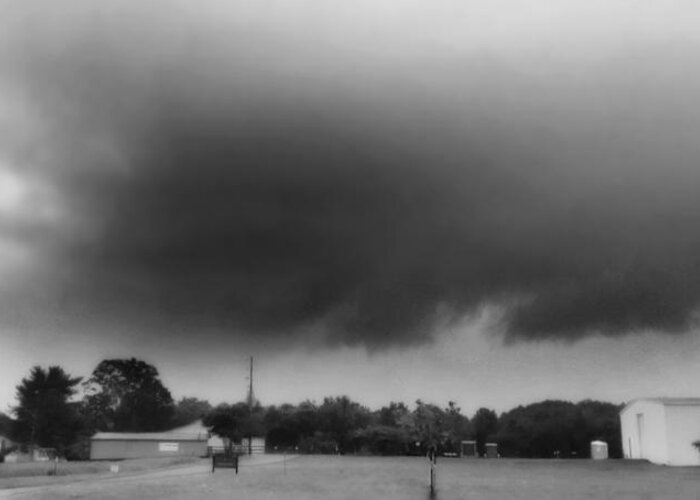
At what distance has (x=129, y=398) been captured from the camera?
126m

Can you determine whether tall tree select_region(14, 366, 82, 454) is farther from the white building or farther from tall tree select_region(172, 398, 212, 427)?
the white building

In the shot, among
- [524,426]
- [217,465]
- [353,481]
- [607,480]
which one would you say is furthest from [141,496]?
[524,426]

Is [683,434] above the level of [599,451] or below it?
above

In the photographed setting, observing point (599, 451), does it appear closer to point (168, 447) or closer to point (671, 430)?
point (671, 430)

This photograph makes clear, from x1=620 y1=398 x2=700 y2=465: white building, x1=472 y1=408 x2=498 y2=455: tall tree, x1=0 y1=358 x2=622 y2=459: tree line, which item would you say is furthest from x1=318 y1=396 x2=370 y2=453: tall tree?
x1=620 y1=398 x2=700 y2=465: white building

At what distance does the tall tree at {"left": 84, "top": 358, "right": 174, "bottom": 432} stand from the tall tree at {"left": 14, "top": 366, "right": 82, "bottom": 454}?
14126mm

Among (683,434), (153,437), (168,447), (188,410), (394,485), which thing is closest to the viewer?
(394,485)

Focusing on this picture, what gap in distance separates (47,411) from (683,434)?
74.9m

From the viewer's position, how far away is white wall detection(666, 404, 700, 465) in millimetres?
46656

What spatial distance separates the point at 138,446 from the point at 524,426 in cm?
4350

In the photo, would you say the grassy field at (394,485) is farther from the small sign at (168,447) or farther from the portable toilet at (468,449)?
the small sign at (168,447)

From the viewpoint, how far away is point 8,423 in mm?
101062

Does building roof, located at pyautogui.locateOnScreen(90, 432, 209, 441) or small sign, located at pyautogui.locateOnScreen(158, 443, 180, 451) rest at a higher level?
building roof, located at pyautogui.locateOnScreen(90, 432, 209, 441)

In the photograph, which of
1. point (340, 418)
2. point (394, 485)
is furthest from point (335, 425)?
point (394, 485)
